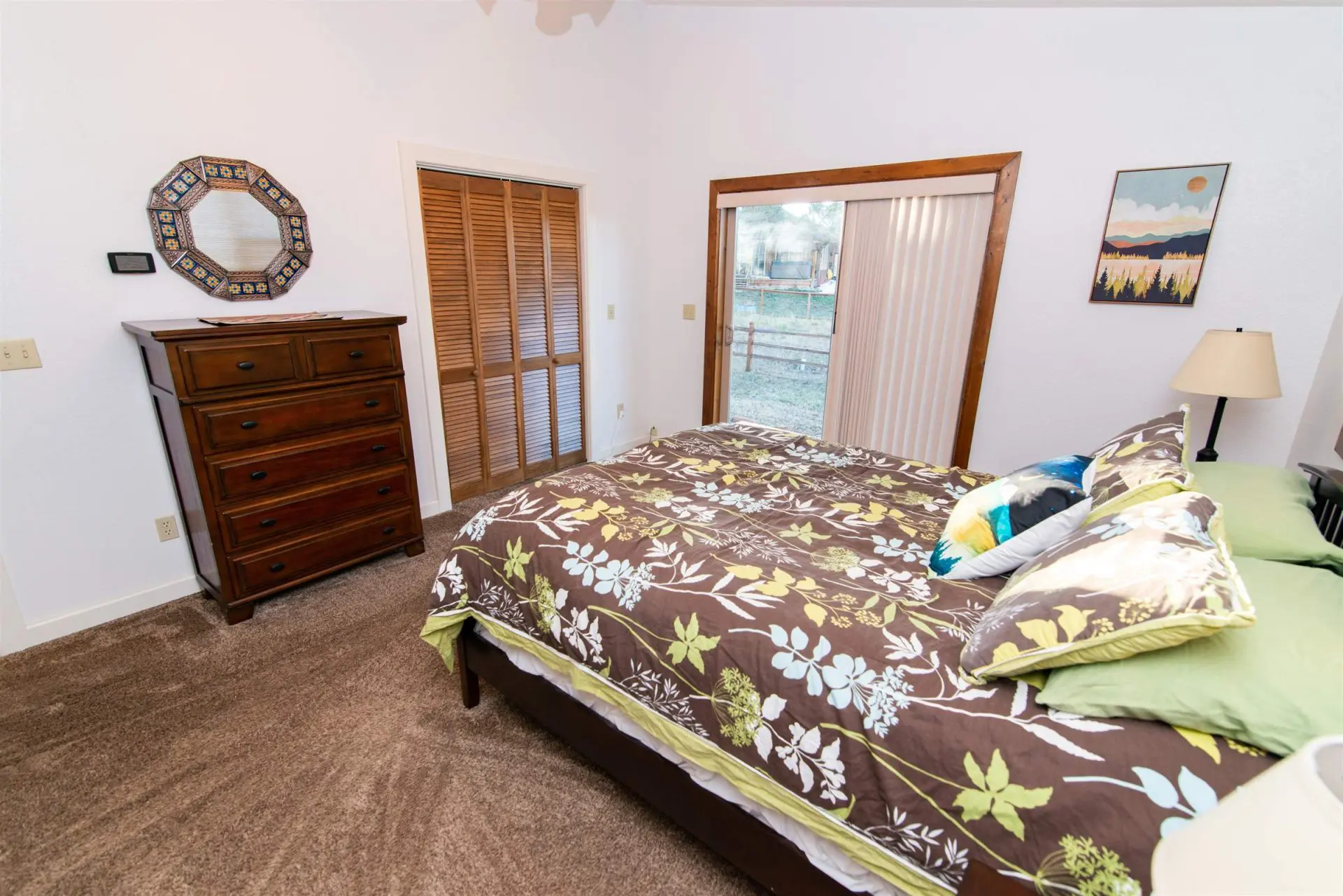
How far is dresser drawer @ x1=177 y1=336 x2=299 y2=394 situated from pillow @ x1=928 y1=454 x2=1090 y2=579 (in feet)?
8.27

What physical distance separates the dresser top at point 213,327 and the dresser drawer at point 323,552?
3.00 ft

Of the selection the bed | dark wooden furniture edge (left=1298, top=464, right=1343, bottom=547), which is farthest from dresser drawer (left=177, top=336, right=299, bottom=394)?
dark wooden furniture edge (left=1298, top=464, right=1343, bottom=547)

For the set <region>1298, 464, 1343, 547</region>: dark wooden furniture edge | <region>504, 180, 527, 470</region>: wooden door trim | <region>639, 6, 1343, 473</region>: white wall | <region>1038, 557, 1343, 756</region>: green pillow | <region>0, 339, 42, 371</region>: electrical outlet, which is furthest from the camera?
<region>504, 180, 527, 470</region>: wooden door trim

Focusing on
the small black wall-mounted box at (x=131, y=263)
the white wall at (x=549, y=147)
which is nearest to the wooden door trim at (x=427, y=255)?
the white wall at (x=549, y=147)

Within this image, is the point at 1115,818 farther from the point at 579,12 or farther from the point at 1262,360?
the point at 579,12

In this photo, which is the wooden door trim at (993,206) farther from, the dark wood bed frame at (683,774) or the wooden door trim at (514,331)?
the dark wood bed frame at (683,774)

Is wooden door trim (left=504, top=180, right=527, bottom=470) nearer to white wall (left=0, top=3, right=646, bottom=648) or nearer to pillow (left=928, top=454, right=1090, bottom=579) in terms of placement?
white wall (left=0, top=3, right=646, bottom=648)

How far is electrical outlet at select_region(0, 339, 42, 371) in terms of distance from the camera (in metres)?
2.00

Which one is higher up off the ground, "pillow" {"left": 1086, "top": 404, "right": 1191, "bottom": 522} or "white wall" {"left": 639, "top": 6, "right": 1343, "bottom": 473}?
"white wall" {"left": 639, "top": 6, "right": 1343, "bottom": 473}

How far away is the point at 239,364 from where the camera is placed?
7.16ft

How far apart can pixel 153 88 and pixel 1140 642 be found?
3.48m

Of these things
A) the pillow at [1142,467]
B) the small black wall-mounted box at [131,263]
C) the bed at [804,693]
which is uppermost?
the small black wall-mounted box at [131,263]

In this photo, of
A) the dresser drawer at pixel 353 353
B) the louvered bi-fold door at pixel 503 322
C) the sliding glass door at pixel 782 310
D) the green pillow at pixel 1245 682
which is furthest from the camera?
the sliding glass door at pixel 782 310

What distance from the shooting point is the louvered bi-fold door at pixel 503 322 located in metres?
3.28
